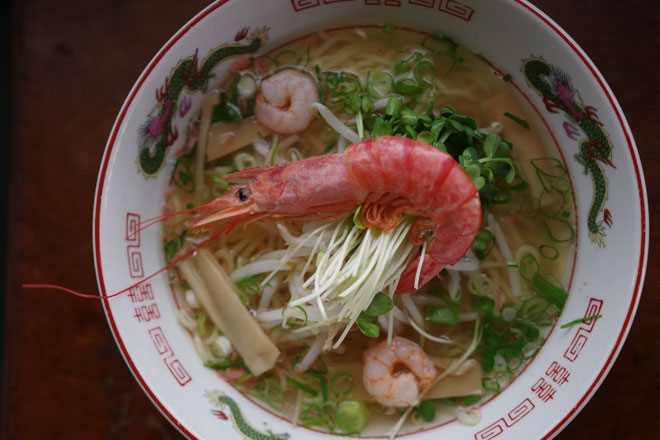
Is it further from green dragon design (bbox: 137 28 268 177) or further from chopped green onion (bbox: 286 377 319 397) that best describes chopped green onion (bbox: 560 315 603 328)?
green dragon design (bbox: 137 28 268 177)

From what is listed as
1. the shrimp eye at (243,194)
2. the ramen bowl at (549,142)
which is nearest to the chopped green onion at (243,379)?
the ramen bowl at (549,142)

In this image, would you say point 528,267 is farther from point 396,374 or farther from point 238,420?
point 238,420

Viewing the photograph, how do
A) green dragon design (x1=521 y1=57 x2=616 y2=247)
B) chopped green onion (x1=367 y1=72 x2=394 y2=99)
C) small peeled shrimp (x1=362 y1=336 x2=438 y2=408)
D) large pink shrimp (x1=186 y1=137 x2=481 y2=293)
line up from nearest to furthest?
1. large pink shrimp (x1=186 y1=137 x2=481 y2=293)
2. green dragon design (x1=521 y1=57 x2=616 y2=247)
3. small peeled shrimp (x1=362 y1=336 x2=438 y2=408)
4. chopped green onion (x1=367 y1=72 x2=394 y2=99)

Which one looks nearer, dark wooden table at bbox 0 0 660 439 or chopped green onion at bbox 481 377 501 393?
chopped green onion at bbox 481 377 501 393

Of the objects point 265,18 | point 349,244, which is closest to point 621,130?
point 349,244

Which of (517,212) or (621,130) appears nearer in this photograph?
(621,130)

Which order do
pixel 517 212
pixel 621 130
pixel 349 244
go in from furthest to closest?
pixel 517 212 → pixel 349 244 → pixel 621 130

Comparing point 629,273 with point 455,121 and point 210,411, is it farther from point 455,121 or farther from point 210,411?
point 210,411

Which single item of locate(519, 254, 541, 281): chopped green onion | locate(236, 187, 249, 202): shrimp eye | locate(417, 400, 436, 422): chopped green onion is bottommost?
locate(417, 400, 436, 422): chopped green onion

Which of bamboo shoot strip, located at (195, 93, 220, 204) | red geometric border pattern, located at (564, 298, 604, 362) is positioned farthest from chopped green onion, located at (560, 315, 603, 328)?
bamboo shoot strip, located at (195, 93, 220, 204)
